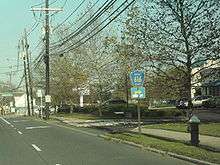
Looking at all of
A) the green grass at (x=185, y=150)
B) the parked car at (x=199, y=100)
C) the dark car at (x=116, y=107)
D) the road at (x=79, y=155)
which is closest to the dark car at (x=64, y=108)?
the dark car at (x=116, y=107)

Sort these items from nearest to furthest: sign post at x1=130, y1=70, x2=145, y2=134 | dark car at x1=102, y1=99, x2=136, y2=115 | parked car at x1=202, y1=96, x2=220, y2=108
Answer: sign post at x1=130, y1=70, x2=145, y2=134
dark car at x1=102, y1=99, x2=136, y2=115
parked car at x1=202, y1=96, x2=220, y2=108

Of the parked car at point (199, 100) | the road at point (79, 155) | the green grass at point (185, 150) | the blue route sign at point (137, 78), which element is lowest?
the road at point (79, 155)

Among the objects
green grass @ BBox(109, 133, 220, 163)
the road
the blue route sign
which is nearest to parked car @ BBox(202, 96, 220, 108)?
the blue route sign

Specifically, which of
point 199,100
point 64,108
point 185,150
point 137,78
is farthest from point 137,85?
point 64,108

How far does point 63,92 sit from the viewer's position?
61562 mm

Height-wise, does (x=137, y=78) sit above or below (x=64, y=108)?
above

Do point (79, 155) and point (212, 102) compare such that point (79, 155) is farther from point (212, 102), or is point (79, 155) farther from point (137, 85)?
point (212, 102)

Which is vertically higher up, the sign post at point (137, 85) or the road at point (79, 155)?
the sign post at point (137, 85)

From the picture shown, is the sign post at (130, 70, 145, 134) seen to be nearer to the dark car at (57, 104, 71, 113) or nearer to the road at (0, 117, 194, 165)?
the road at (0, 117, 194, 165)

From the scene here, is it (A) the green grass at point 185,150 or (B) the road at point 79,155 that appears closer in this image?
(A) the green grass at point 185,150

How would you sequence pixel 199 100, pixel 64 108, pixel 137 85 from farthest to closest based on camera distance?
1. pixel 64 108
2. pixel 199 100
3. pixel 137 85

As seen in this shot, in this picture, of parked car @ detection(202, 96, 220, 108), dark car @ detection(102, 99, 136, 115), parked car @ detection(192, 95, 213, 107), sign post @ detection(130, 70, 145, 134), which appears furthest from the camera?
parked car @ detection(192, 95, 213, 107)

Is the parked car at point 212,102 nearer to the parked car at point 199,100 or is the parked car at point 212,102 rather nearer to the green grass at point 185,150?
the parked car at point 199,100

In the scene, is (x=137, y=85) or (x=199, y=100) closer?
(x=137, y=85)
